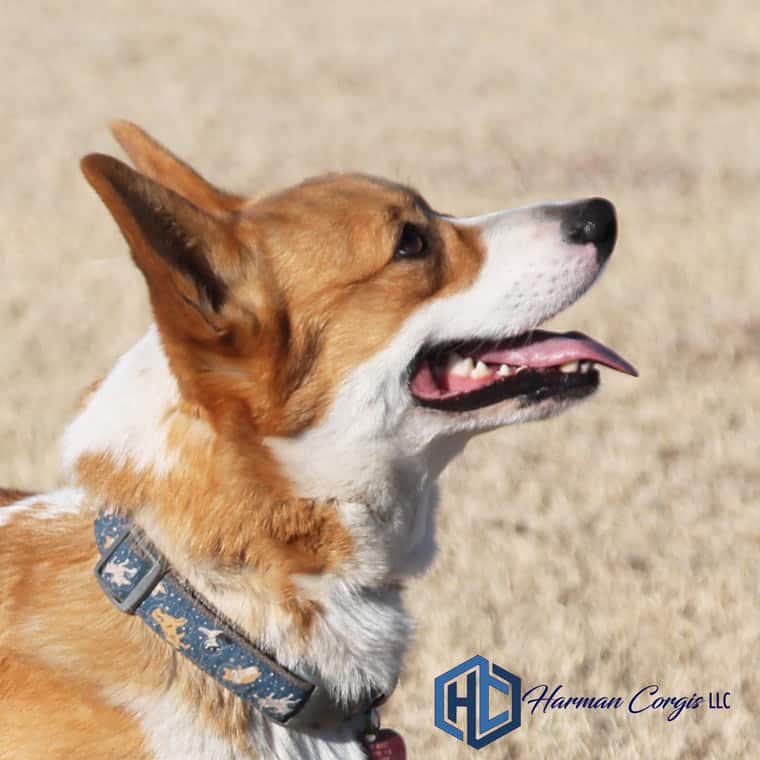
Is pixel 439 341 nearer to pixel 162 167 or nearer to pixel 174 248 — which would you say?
pixel 174 248

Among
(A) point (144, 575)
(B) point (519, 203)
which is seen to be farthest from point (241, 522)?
(B) point (519, 203)

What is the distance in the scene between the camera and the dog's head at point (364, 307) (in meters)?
2.87

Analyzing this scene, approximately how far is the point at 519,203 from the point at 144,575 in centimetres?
694

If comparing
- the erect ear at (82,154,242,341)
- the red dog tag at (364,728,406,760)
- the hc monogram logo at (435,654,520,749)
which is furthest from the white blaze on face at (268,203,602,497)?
the hc monogram logo at (435,654,520,749)

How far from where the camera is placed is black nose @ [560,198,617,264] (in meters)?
3.38

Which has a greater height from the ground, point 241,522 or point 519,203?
point 241,522

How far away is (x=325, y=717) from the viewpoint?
9.79 ft

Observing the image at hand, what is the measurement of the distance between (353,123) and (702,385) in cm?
611

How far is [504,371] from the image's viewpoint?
3307 mm

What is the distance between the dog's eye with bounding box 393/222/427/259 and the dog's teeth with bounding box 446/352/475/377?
0.27 m

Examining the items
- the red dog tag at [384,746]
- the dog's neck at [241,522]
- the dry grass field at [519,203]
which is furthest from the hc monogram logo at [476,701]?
the dog's neck at [241,522]

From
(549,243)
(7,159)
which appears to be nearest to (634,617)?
(549,243)

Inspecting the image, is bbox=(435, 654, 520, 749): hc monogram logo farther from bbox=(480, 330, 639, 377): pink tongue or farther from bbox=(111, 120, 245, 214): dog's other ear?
bbox=(111, 120, 245, 214): dog's other ear

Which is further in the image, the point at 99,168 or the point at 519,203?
the point at 519,203
